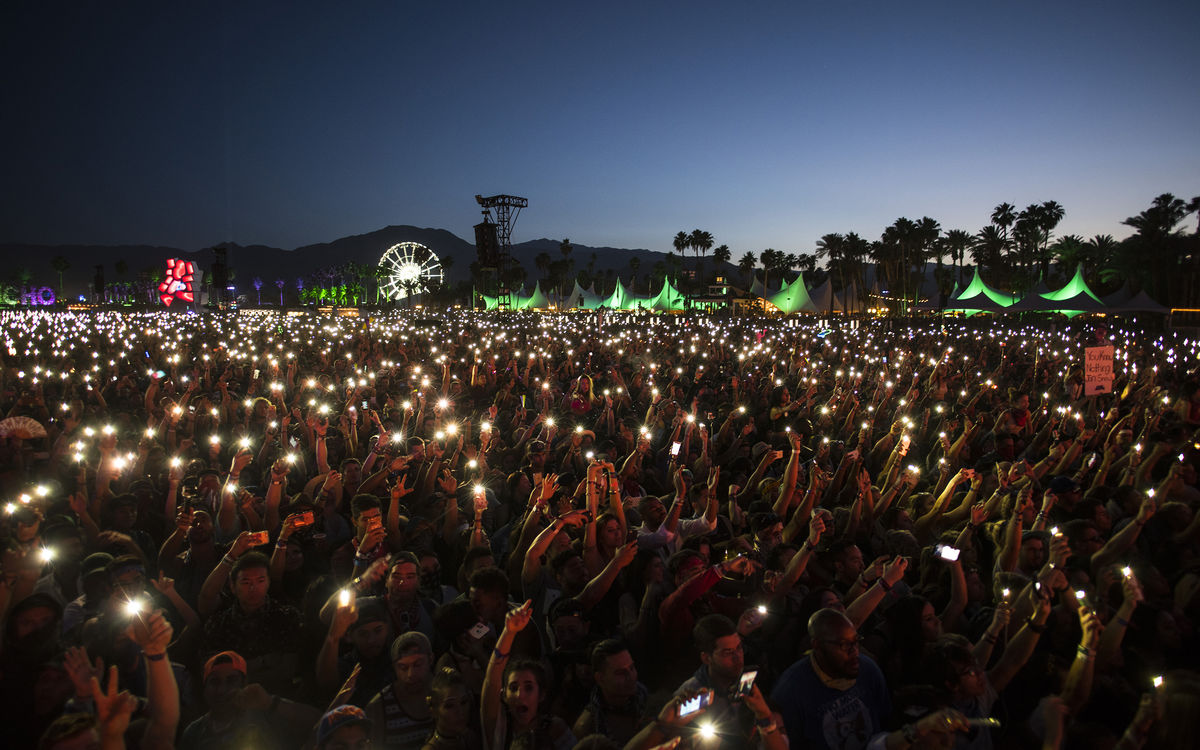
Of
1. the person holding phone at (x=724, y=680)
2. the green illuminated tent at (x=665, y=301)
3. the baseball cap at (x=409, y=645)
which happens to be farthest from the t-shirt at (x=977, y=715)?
the green illuminated tent at (x=665, y=301)

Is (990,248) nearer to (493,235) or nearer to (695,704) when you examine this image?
(493,235)

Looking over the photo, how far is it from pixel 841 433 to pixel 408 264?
3374 inches

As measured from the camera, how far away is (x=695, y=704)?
214 centimetres

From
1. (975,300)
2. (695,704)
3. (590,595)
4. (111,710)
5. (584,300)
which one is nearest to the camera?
(695,704)

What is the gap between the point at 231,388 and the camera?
13.1 metres

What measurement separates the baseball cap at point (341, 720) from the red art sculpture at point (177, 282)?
51857 millimetres

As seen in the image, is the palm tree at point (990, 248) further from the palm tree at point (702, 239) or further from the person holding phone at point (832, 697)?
the person holding phone at point (832, 697)

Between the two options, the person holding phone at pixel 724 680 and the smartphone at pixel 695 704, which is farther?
the person holding phone at pixel 724 680

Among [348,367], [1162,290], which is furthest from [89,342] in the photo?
[1162,290]

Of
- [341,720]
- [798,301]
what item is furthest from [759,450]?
[798,301]

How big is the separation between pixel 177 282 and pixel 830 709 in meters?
54.2

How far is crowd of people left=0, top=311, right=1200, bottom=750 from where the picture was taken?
2848mm

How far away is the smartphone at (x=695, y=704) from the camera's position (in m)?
2.13

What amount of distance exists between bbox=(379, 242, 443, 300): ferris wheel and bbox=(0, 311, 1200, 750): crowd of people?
271ft
